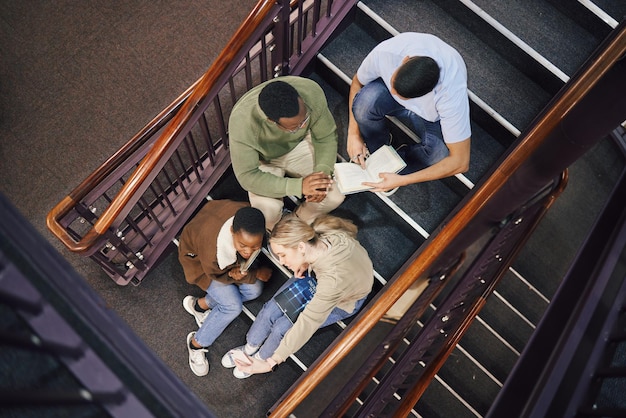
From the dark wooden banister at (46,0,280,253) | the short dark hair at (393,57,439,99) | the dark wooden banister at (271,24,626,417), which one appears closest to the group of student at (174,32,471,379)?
the short dark hair at (393,57,439,99)

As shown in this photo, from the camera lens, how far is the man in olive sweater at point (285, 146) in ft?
8.52

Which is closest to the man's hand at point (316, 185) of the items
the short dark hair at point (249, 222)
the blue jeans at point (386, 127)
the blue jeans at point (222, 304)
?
the short dark hair at point (249, 222)

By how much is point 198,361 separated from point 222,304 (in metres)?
0.47

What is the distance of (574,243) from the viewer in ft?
14.1

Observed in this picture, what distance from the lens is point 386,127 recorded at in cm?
338

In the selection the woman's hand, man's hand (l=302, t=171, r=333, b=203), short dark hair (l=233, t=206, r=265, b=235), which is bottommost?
the woman's hand

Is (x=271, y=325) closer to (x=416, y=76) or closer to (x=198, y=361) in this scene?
(x=198, y=361)

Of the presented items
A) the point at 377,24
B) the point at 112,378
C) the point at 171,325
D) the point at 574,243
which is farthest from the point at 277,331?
the point at 574,243

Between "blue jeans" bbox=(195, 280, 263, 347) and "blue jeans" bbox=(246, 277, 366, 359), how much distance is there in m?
0.16

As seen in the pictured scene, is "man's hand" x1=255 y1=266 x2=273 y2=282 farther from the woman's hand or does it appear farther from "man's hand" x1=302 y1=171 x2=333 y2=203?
"man's hand" x1=302 y1=171 x2=333 y2=203

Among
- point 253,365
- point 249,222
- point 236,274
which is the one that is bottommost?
point 253,365

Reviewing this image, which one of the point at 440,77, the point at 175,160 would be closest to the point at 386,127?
the point at 440,77

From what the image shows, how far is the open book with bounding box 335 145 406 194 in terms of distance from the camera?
10.1 feet

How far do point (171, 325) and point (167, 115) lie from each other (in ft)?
4.83
